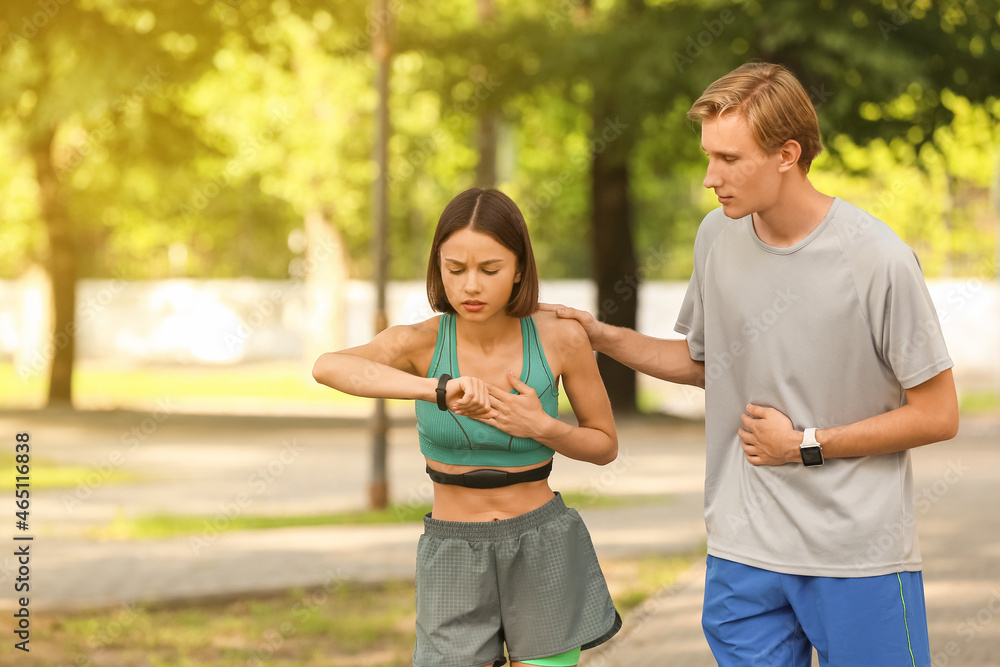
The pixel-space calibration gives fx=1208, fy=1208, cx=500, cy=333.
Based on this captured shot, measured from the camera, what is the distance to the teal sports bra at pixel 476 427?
9.95ft

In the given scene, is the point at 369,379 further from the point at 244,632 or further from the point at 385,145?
the point at 385,145

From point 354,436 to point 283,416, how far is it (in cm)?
362

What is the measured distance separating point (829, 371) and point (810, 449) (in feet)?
0.64

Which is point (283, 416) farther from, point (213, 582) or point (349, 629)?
point (349, 629)

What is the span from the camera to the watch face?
291 centimetres

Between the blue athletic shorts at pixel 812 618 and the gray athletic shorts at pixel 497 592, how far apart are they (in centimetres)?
36

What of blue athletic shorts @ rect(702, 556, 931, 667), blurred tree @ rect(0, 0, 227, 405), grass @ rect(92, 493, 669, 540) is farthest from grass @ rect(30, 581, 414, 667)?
blurred tree @ rect(0, 0, 227, 405)

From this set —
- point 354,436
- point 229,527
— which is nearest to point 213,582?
point 229,527

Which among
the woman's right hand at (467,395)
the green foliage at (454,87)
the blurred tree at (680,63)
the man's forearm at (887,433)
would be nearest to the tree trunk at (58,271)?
the green foliage at (454,87)

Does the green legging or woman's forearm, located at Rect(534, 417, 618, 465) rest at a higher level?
woman's forearm, located at Rect(534, 417, 618, 465)

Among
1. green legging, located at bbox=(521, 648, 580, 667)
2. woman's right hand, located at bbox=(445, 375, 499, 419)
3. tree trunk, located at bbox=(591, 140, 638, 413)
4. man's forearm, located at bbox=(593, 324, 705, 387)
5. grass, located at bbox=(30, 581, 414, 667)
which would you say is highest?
tree trunk, located at bbox=(591, 140, 638, 413)

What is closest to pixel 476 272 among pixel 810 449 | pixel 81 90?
pixel 810 449

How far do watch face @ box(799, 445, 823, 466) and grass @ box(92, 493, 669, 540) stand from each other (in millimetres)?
7302

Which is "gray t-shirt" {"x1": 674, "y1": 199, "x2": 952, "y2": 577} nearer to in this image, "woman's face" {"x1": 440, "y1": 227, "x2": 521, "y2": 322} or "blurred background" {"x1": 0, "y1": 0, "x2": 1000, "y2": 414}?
"woman's face" {"x1": 440, "y1": 227, "x2": 521, "y2": 322}
